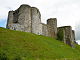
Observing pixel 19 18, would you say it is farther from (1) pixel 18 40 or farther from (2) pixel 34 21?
(1) pixel 18 40

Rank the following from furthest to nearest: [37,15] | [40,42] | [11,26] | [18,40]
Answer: [37,15] → [11,26] → [40,42] → [18,40]

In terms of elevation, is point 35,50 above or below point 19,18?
below

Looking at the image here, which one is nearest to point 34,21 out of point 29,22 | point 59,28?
point 29,22

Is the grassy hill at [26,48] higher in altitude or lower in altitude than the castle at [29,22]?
lower

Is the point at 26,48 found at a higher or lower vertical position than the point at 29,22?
lower

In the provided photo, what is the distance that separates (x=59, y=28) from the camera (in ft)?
232

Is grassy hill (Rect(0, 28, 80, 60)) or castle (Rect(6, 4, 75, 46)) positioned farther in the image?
castle (Rect(6, 4, 75, 46))

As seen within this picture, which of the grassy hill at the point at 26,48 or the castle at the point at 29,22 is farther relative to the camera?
the castle at the point at 29,22

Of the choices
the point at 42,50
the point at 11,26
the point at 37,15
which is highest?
the point at 37,15

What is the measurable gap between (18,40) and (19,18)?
17.4 metres

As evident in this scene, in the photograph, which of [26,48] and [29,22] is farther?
[29,22]

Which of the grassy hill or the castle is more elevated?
the castle

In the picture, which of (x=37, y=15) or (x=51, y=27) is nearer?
(x=37, y=15)

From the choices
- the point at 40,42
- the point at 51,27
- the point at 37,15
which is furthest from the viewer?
the point at 51,27
